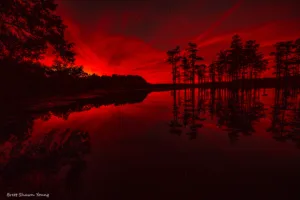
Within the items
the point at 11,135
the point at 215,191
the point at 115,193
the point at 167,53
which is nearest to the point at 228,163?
the point at 215,191

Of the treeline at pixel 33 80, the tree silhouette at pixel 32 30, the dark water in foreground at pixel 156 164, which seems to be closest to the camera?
the dark water in foreground at pixel 156 164

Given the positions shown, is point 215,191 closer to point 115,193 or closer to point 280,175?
point 280,175

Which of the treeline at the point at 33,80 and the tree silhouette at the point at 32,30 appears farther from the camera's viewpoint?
the treeline at the point at 33,80

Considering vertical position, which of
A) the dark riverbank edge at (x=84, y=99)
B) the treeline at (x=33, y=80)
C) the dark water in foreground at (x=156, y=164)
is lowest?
the dark water in foreground at (x=156, y=164)

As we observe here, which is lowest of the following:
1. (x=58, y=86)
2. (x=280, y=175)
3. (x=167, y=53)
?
(x=280, y=175)

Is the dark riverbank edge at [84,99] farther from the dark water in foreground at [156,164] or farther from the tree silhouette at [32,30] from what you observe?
the dark water in foreground at [156,164]

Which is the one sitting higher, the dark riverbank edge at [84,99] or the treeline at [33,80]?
the treeline at [33,80]

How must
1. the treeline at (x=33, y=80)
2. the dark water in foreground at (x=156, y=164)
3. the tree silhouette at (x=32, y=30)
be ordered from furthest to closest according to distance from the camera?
the treeline at (x=33, y=80)
the tree silhouette at (x=32, y=30)
the dark water in foreground at (x=156, y=164)

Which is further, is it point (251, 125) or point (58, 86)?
point (58, 86)

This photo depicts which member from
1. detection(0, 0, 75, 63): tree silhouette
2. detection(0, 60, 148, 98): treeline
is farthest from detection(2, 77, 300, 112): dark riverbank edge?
detection(0, 0, 75, 63): tree silhouette

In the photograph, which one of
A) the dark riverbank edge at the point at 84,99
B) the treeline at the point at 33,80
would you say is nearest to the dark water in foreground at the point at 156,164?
the dark riverbank edge at the point at 84,99

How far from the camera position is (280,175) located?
3.73m

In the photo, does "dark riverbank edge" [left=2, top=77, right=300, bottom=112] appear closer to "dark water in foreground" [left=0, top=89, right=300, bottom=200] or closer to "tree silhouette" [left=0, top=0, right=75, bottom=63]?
"tree silhouette" [left=0, top=0, right=75, bottom=63]

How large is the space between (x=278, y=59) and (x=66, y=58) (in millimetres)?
49849
